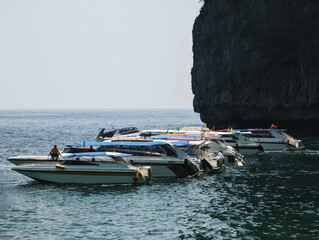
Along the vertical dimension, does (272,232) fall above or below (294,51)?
below

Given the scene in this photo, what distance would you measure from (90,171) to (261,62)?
59.0 meters

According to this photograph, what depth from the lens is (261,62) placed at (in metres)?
85.5

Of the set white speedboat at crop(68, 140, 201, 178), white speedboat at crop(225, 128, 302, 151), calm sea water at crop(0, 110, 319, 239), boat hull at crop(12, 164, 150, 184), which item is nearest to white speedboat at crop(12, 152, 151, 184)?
boat hull at crop(12, 164, 150, 184)

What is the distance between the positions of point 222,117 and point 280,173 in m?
59.1

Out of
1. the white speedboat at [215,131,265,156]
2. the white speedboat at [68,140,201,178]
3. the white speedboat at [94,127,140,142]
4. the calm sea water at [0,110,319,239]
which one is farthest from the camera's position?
the white speedboat at [94,127,140,142]

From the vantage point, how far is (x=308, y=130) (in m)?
82.8

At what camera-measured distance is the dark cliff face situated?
79.4m

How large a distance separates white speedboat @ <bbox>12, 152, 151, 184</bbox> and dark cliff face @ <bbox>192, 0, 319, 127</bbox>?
1994 inches

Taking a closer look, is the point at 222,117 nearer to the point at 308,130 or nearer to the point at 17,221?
the point at 308,130

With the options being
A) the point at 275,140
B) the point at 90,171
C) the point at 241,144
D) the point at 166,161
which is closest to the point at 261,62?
the point at 275,140

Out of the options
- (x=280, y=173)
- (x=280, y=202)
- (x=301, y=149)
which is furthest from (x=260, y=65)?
(x=280, y=202)

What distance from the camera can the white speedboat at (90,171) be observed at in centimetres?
3256

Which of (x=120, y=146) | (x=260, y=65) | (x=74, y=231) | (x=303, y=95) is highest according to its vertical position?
(x=260, y=65)

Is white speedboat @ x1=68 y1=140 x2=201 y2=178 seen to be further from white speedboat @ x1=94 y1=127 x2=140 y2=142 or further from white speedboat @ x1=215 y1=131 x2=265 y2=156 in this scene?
white speedboat @ x1=94 y1=127 x2=140 y2=142
